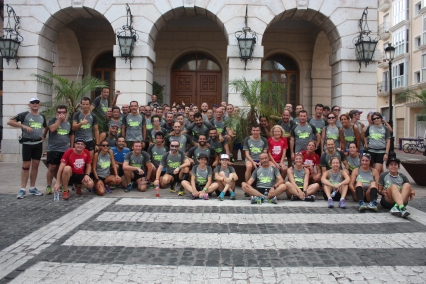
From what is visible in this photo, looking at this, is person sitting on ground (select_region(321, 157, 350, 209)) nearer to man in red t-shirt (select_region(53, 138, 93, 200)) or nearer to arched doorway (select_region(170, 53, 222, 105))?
man in red t-shirt (select_region(53, 138, 93, 200))

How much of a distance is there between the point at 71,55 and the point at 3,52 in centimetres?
→ 412

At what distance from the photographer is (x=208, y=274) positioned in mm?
3936

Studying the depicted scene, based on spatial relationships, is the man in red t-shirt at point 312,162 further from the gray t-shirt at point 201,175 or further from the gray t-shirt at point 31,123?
the gray t-shirt at point 31,123

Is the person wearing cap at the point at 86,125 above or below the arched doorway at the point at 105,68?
below

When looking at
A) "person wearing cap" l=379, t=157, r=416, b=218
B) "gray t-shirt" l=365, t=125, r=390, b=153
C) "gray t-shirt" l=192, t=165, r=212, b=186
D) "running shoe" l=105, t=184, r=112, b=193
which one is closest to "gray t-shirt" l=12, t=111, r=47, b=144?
"running shoe" l=105, t=184, r=112, b=193

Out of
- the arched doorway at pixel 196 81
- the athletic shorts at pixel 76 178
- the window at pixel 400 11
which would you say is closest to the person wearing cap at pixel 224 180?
the athletic shorts at pixel 76 178

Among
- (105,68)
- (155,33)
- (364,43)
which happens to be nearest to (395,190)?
(364,43)

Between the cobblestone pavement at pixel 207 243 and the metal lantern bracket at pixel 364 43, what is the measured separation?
274 inches

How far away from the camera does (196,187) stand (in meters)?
8.22

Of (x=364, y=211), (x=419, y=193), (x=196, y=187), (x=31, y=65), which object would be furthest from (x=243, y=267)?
(x=31, y=65)

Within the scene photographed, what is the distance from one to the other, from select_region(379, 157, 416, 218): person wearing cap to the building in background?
28571 millimetres

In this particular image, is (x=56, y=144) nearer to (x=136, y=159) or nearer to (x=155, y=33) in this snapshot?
(x=136, y=159)

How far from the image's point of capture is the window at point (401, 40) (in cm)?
3625

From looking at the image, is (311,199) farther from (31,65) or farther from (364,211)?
(31,65)
